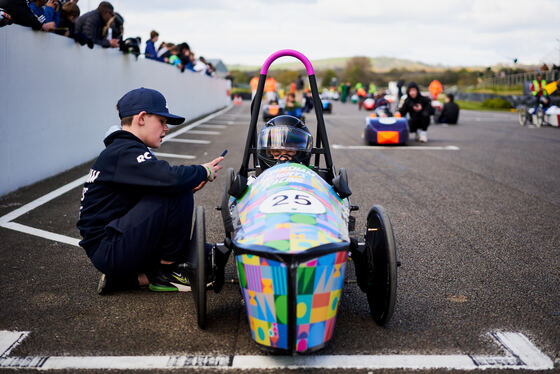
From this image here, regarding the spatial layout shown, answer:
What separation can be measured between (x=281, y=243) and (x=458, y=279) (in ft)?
6.36

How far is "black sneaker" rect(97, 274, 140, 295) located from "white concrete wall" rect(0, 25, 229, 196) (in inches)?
141

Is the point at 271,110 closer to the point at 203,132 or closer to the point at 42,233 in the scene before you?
the point at 203,132

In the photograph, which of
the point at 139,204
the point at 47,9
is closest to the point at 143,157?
the point at 139,204

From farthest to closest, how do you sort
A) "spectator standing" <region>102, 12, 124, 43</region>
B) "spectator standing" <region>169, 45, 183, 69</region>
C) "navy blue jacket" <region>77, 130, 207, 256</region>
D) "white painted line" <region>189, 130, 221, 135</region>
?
"spectator standing" <region>169, 45, 183, 69</region>
"white painted line" <region>189, 130, 221, 135</region>
"spectator standing" <region>102, 12, 124, 43</region>
"navy blue jacket" <region>77, 130, 207, 256</region>

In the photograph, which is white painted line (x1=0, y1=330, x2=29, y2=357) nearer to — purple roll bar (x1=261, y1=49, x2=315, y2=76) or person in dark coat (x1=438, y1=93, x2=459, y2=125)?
purple roll bar (x1=261, y1=49, x2=315, y2=76)

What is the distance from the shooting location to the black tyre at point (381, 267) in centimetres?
301

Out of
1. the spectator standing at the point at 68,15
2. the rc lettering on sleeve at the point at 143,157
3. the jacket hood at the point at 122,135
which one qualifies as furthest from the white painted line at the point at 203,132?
the rc lettering on sleeve at the point at 143,157

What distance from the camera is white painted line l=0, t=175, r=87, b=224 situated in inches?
223

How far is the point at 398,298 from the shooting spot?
11.9ft

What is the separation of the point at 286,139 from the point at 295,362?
1.80 m

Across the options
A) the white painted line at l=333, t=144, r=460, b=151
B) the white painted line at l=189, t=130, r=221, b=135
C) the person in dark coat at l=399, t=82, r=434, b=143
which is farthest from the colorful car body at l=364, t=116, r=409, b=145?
the white painted line at l=189, t=130, r=221, b=135

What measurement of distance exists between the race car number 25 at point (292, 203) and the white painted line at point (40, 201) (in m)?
3.68

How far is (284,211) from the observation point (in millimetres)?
2846

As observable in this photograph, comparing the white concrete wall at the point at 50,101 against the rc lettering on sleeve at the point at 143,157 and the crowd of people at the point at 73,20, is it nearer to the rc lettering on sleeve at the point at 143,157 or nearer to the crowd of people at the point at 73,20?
the crowd of people at the point at 73,20
